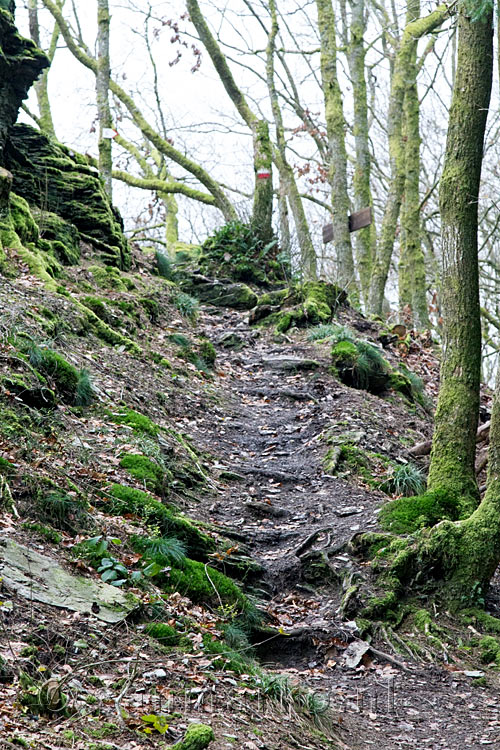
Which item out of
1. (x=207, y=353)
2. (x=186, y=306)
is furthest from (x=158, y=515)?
(x=186, y=306)

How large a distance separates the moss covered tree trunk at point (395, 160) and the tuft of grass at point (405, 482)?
6282mm

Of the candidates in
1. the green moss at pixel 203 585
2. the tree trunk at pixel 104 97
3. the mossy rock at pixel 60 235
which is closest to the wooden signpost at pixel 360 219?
the tree trunk at pixel 104 97

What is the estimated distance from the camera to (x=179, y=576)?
4641 mm

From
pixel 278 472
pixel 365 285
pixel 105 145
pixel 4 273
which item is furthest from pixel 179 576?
pixel 365 285

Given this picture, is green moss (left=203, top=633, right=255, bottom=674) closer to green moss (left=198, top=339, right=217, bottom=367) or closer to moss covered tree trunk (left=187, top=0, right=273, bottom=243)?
green moss (left=198, top=339, right=217, bottom=367)

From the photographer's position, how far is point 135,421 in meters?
6.48

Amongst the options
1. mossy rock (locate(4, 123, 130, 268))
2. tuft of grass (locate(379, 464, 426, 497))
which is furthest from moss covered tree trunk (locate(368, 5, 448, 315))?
tuft of grass (locate(379, 464, 426, 497))

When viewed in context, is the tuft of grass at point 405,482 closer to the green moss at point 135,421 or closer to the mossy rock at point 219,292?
the green moss at point 135,421

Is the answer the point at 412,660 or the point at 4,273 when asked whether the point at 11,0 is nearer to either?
the point at 4,273

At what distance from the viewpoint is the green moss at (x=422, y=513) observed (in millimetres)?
5844

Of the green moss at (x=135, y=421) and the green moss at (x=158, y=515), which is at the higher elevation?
the green moss at (x=135, y=421)

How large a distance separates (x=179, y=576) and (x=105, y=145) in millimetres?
9222

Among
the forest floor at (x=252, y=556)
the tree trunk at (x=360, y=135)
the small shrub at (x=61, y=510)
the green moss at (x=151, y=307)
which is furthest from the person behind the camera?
the tree trunk at (x=360, y=135)

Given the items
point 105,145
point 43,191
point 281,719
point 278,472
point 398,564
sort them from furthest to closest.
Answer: point 105,145, point 43,191, point 278,472, point 398,564, point 281,719
